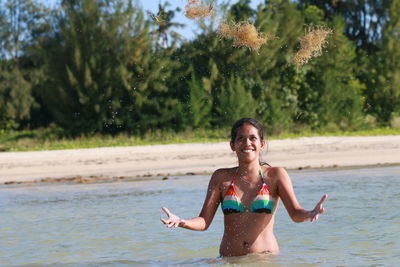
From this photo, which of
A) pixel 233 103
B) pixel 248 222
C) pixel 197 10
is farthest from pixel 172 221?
pixel 233 103

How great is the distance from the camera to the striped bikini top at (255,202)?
5.79 m

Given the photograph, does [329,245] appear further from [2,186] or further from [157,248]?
[2,186]

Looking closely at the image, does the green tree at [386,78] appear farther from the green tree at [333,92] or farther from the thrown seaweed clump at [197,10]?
the thrown seaweed clump at [197,10]

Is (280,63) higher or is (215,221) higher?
(280,63)

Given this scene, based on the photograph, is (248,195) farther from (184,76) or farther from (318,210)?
(184,76)

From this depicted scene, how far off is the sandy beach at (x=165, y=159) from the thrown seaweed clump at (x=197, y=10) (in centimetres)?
620

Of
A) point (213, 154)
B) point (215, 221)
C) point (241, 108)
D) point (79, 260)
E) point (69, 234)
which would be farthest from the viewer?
point (241, 108)

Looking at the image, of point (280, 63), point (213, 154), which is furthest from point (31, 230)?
point (280, 63)

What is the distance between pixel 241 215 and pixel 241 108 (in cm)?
1786

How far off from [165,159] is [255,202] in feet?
41.6

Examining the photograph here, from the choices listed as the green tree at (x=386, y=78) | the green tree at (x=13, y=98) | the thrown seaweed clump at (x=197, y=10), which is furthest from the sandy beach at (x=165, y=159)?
the green tree at (x=13, y=98)

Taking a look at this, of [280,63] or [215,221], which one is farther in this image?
[280,63]

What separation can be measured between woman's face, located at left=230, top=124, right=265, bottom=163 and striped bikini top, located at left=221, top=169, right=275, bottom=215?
0.83 feet

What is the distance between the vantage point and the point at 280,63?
2500 centimetres
